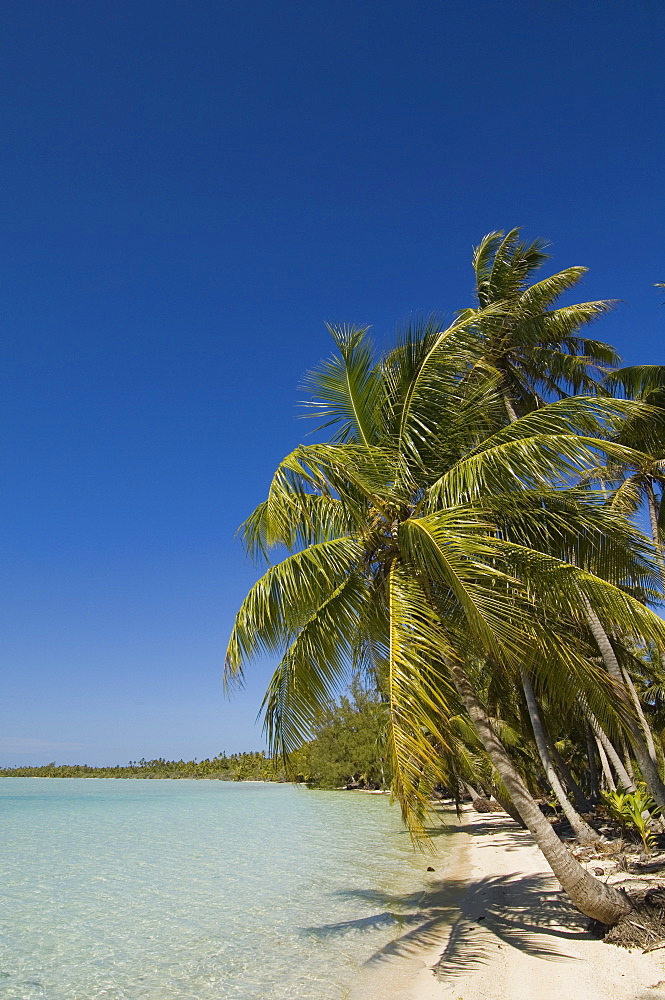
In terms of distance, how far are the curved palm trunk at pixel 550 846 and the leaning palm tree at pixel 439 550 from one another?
0.02 meters

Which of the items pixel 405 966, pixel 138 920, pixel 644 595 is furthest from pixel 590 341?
pixel 138 920

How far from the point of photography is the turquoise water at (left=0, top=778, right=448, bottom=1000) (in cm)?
729

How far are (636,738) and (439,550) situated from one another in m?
4.03

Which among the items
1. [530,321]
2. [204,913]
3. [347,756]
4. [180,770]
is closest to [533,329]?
[530,321]

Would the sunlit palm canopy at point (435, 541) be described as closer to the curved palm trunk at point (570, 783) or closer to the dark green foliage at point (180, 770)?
the curved palm trunk at point (570, 783)

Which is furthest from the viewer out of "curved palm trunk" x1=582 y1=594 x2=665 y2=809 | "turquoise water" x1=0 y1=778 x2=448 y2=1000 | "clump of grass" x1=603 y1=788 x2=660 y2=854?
"clump of grass" x1=603 y1=788 x2=660 y2=854

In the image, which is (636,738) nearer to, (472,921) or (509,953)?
(509,953)

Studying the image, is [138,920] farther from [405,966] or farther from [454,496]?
[454,496]

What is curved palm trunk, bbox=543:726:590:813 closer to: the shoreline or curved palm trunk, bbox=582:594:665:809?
the shoreline

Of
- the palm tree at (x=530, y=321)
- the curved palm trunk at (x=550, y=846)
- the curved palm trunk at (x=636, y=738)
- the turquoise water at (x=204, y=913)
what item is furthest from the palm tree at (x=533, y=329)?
the turquoise water at (x=204, y=913)

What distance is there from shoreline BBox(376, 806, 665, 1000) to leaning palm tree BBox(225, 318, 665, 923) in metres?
0.59

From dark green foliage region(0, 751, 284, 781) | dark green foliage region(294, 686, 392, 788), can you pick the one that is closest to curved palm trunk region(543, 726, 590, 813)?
dark green foliage region(294, 686, 392, 788)

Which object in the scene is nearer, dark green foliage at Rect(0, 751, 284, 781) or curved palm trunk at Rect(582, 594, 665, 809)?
curved palm trunk at Rect(582, 594, 665, 809)

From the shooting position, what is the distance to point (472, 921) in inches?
319
